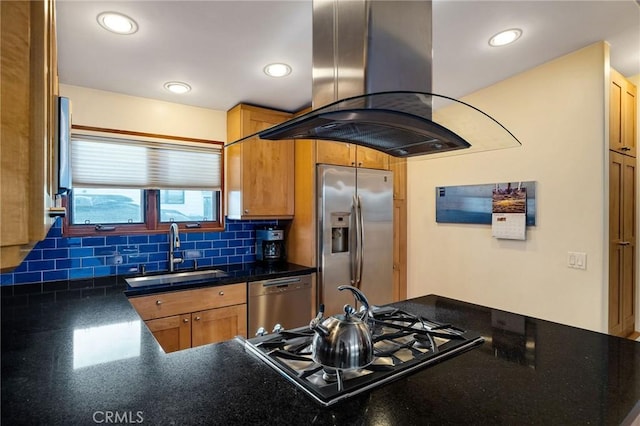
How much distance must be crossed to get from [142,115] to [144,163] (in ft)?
1.36

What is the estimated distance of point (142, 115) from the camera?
2895 millimetres

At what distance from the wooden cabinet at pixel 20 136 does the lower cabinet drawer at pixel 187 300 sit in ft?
6.74

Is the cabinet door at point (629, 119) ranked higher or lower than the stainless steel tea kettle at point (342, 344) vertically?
higher

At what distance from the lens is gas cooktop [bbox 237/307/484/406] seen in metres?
0.95

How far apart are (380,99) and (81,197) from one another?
2.76 metres

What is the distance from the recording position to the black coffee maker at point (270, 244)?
3.28 m

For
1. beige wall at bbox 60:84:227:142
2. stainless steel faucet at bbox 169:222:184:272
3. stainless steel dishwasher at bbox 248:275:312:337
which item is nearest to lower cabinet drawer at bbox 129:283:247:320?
stainless steel dishwasher at bbox 248:275:312:337

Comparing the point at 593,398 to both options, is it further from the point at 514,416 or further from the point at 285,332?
the point at 285,332

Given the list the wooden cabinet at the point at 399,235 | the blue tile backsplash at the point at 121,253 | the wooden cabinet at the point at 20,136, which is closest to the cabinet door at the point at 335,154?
the wooden cabinet at the point at 399,235

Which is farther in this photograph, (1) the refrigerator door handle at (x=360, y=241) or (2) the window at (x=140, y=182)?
(1) the refrigerator door handle at (x=360, y=241)

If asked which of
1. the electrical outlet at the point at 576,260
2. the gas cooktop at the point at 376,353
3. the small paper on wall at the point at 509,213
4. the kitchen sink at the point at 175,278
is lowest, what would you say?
the kitchen sink at the point at 175,278

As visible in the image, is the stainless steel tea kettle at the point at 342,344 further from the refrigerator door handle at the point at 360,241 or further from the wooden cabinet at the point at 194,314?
the refrigerator door handle at the point at 360,241

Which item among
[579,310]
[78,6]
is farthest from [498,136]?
[78,6]

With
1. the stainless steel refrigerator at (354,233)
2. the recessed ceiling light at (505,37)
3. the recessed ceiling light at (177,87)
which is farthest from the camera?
the stainless steel refrigerator at (354,233)
